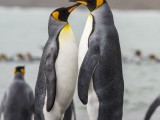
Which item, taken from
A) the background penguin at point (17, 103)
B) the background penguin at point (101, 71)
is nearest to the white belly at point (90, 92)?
the background penguin at point (101, 71)

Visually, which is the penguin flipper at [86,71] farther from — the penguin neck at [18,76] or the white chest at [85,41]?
the penguin neck at [18,76]

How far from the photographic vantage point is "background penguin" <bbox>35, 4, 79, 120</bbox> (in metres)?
2.35

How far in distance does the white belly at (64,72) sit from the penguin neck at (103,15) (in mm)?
181

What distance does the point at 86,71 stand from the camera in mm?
2252

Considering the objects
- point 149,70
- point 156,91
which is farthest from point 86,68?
point 149,70

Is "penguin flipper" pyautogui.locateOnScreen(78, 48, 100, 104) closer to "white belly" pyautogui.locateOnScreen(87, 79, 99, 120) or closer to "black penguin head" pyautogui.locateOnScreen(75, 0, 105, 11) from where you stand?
"white belly" pyautogui.locateOnScreen(87, 79, 99, 120)

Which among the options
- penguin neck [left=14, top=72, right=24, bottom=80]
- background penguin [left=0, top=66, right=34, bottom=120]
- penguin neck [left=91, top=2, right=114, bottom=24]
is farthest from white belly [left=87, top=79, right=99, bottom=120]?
penguin neck [left=14, top=72, right=24, bottom=80]

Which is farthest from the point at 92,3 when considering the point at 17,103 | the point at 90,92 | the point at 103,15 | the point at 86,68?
the point at 17,103

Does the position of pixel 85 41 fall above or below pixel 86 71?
above

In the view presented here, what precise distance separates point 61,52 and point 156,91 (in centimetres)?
696

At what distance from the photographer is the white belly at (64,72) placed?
2.37 m

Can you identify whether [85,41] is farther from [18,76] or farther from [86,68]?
[18,76]

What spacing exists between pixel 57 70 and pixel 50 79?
0.23 feet

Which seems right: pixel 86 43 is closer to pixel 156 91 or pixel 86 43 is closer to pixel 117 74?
pixel 117 74
